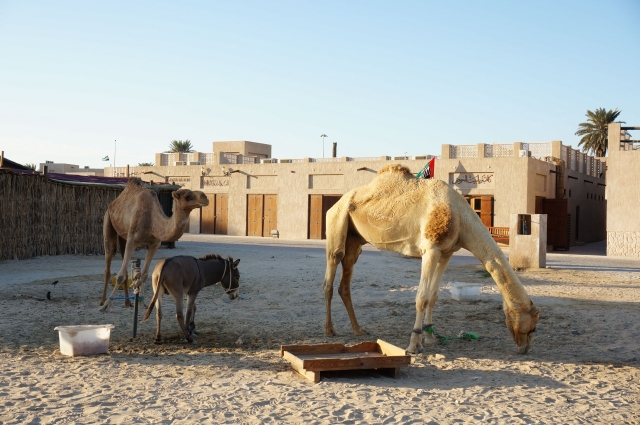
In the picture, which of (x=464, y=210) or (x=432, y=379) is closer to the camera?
(x=432, y=379)

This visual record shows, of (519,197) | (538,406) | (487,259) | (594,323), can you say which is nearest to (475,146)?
(519,197)

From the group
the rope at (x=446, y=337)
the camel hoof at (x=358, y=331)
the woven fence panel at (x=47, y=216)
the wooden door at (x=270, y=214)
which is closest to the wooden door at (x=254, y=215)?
the wooden door at (x=270, y=214)

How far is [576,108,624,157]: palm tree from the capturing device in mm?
54312

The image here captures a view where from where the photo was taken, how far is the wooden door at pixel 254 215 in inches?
1588

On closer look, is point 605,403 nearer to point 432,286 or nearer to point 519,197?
point 432,286

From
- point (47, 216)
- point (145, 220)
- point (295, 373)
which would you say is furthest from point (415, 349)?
point (47, 216)

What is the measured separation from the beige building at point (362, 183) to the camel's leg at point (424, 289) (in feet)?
73.6

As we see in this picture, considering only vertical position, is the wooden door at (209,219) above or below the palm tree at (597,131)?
below

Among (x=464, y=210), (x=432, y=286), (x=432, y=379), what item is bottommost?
(x=432, y=379)

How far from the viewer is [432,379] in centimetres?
677

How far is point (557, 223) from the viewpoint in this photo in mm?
32375

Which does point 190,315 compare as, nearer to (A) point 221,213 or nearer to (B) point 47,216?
(B) point 47,216

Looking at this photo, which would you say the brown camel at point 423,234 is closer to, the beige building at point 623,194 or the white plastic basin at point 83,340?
the white plastic basin at point 83,340

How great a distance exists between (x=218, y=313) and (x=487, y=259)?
15.9 ft
